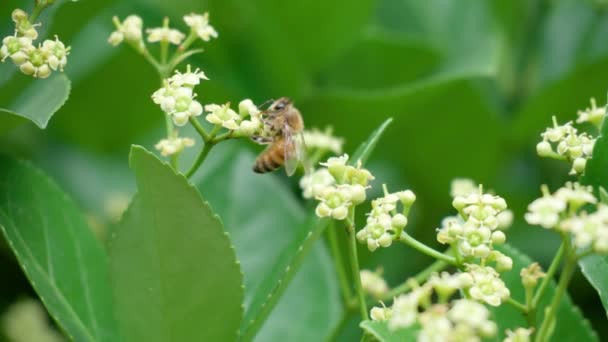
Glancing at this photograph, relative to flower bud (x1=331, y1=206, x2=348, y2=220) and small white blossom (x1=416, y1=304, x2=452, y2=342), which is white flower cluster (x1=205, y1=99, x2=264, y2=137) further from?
small white blossom (x1=416, y1=304, x2=452, y2=342)

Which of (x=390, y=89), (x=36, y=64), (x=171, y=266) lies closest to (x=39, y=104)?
(x=36, y=64)

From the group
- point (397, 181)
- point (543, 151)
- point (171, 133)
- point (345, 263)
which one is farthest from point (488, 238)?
point (397, 181)

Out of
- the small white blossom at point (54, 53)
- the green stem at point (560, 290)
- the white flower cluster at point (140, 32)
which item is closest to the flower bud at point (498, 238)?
the green stem at point (560, 290)

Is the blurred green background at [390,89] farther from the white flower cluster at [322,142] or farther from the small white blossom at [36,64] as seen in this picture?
the small white blossom at [36,64]

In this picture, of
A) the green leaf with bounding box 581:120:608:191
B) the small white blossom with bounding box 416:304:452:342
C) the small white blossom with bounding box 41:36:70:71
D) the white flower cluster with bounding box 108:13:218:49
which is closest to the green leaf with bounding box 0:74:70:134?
the small white blossom with bounding box 41:36:70:71

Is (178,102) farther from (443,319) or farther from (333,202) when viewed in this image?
(443,319)

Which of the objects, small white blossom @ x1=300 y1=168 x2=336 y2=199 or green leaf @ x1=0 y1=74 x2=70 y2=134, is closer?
green leaf @ x1=0 y1=74 x2=70 y2=134
